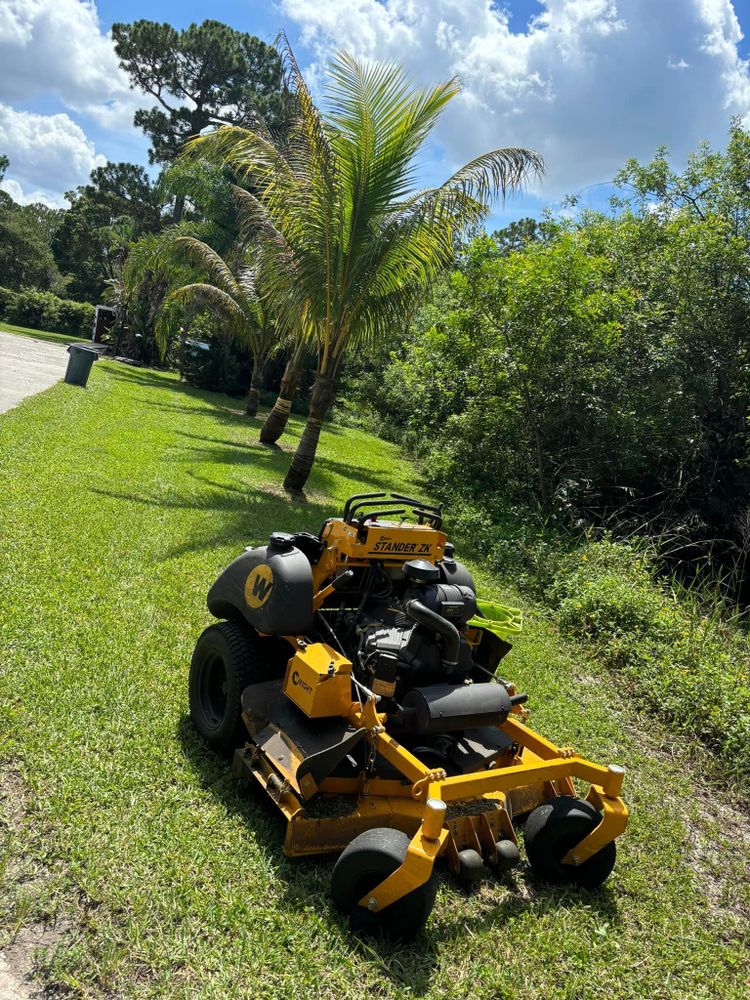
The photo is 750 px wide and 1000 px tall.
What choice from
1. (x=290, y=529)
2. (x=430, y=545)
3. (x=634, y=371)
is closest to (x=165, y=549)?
(x=290, y=529)

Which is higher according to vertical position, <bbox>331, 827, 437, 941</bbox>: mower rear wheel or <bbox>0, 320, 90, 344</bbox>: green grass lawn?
<bbox>331, 827, 437, 941</bbox>: mower rear wheel

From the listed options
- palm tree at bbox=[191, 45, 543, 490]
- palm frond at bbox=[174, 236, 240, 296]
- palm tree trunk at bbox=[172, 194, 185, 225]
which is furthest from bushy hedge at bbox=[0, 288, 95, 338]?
palm tree at bbox=[191, 45, 543, 490]

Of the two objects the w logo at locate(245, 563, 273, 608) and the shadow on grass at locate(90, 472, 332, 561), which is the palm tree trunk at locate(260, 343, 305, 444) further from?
the w logo at locate(245, 563, 273, 608)

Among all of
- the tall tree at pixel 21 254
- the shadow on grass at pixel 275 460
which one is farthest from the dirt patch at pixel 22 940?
the tall tree at pixel 21 254

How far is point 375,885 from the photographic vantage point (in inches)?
110

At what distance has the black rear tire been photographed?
366 cm

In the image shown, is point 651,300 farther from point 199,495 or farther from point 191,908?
point 191,908

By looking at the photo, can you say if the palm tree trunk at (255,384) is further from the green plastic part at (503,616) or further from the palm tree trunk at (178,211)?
the palm tree trunk at (178,211)

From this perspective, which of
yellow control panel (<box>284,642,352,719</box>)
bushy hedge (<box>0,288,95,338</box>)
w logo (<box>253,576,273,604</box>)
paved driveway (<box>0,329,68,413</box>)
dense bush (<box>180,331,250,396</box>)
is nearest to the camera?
yellow control panel (<box>284,642,352,719</box>)

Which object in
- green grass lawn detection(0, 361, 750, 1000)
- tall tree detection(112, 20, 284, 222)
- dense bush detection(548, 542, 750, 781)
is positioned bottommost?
green grass lawn detection(0, 361, 750, 1000)

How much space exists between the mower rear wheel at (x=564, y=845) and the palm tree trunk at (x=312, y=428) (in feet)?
25.5

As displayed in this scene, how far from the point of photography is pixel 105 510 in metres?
7.62

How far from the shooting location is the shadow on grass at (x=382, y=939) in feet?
8.88

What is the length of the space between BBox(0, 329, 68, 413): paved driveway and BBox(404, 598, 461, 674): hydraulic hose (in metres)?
10.3
